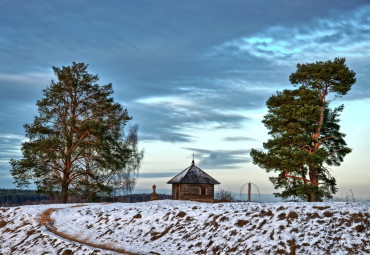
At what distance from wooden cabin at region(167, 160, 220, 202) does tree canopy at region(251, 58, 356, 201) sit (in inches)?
441

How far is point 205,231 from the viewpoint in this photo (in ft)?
48.3

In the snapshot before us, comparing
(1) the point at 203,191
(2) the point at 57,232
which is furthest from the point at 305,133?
(2) the point at 57,232

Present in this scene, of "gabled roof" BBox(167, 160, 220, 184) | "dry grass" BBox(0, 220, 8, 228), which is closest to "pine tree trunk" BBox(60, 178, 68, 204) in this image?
"dry grass" BBox(0, 220, 8, 228)

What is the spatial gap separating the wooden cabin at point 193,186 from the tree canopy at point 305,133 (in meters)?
11.2

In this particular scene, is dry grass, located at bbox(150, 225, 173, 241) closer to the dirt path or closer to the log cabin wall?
the dirt path

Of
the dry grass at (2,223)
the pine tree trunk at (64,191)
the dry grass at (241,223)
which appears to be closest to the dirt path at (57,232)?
the dry grass at (2,223)

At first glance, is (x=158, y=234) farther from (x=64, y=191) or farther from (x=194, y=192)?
(x=194, y=192)

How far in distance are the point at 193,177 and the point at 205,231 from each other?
27.0 meters

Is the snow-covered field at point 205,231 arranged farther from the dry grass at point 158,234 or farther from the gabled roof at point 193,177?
the gabled roof at point 193,177

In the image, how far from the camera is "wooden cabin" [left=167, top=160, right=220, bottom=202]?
4084cm

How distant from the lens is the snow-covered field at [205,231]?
1216 cm

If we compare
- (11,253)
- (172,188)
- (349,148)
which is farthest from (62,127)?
(349,148)

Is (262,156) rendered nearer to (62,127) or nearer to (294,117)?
(294,117)

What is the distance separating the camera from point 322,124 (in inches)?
1252
